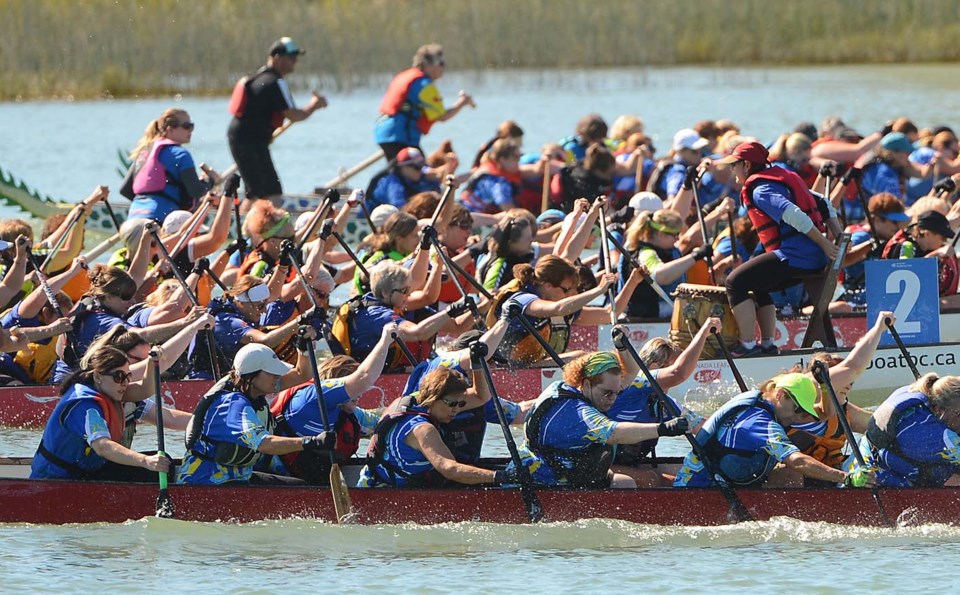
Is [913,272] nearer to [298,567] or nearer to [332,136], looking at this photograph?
[298,567]

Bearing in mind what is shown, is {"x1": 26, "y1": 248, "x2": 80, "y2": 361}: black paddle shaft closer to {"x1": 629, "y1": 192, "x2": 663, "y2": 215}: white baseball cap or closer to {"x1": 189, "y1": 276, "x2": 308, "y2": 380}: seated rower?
{"x1": 189, "y1": 276, "x2": 308, "y2": 380}: seated rower

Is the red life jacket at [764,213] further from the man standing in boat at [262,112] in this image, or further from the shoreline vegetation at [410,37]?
the shoreline vegetation at [410,37]

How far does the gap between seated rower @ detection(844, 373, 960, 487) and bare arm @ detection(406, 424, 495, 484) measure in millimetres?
1867

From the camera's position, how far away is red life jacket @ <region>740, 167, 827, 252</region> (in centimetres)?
1127

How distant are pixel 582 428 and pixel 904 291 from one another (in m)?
4.02

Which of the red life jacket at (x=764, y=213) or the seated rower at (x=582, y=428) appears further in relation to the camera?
the red life jacket at (x=764, y=213)

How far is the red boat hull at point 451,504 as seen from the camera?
325 inches

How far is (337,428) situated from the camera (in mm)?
8773

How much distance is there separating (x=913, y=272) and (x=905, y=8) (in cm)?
2455

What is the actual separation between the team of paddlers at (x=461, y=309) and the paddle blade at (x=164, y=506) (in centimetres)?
19

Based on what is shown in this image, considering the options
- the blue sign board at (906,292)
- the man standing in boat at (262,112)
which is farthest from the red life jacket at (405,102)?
the blue sign board at (906,292)

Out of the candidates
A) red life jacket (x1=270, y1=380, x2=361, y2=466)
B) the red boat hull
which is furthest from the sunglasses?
red life jacket (x1=270, y1=380, x2=361, y2=466)

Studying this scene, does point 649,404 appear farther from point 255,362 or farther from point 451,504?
point 255,362

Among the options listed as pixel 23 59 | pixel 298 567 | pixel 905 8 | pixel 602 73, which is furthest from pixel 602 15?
pixel 298 567
